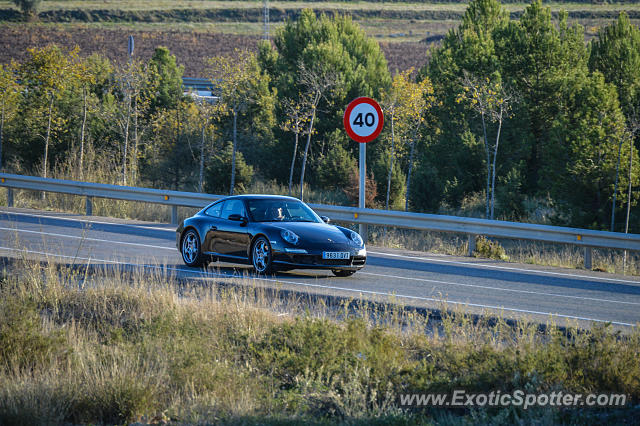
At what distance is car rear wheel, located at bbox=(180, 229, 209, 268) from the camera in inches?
549

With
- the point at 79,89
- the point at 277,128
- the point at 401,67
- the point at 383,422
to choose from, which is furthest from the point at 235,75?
the point at 401,67

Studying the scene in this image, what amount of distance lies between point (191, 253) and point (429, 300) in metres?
4.74

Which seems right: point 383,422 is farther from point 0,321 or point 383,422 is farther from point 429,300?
point 429,300

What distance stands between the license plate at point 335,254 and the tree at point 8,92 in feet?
90.0

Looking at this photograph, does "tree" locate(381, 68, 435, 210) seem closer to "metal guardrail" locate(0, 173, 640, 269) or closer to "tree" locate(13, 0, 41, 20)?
"metal guardrail" locate(0, 173, 640, 269)

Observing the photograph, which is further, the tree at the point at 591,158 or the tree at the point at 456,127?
the tree at the point at 456,127

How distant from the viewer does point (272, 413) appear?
603 centimetres

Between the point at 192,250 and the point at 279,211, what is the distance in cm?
167

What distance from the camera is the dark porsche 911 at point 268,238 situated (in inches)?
498

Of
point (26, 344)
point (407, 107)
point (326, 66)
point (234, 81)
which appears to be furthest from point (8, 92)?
point (26, 344)

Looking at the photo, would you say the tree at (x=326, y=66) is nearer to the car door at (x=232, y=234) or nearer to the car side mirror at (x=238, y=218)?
the car door at (x=232, y=234)

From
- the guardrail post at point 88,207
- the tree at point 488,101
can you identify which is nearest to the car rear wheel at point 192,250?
the guardrail post at point 88,207

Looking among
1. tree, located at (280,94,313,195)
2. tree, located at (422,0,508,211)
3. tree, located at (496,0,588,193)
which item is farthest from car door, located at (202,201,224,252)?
tree, located at (496,0,588,193)

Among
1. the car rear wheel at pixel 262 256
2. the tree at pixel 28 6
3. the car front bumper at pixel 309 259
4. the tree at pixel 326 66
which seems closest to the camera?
the car front bumper at pixel 309 259
